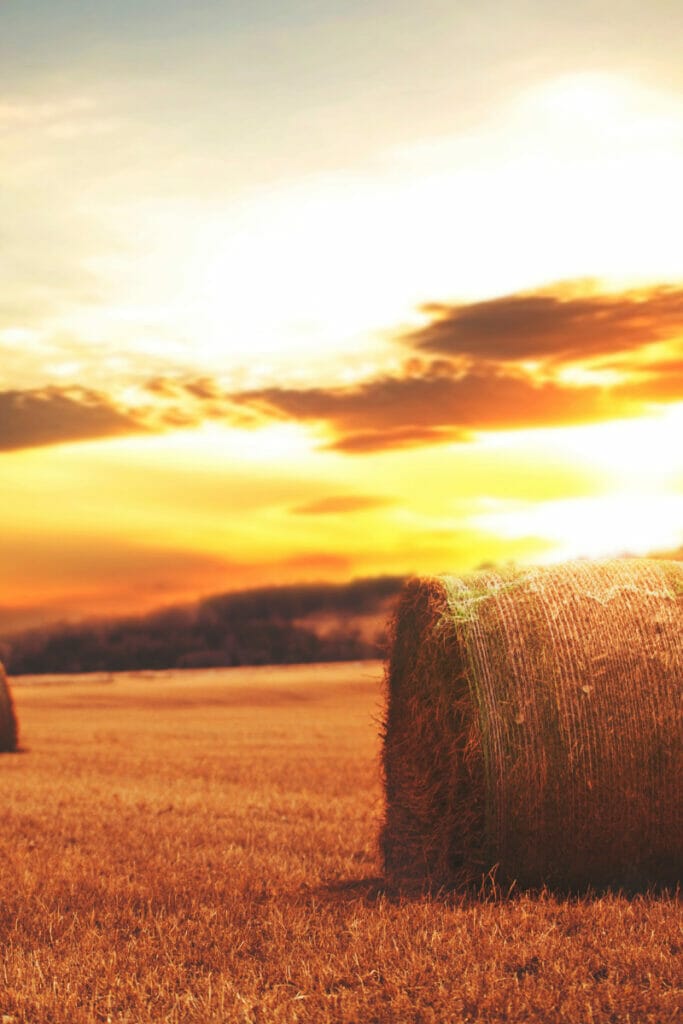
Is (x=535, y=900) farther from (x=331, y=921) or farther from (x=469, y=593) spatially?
(x=469, y=593)

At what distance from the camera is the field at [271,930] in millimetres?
6082

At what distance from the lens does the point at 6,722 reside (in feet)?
73.0

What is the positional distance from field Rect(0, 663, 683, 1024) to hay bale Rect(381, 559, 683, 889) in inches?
14.0

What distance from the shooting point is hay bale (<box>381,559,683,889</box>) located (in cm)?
827

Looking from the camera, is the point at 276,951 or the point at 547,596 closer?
the point at 276,951

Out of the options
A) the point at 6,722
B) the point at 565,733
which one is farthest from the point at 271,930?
the point at 6,722

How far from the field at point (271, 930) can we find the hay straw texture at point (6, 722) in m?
7.69

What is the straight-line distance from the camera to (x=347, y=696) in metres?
46.2

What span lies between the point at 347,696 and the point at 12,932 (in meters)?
39.1

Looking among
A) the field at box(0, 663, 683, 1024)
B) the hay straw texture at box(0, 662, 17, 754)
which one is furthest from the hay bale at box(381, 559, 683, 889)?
the hay straw texture at box(0, 662, 17, 754)

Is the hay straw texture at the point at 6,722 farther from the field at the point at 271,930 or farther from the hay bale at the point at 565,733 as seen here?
the hay bale at the point at 565,733

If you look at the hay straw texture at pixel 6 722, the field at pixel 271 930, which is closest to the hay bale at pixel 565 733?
the field at pixel 271 930

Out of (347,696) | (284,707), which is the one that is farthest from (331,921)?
(347,696)

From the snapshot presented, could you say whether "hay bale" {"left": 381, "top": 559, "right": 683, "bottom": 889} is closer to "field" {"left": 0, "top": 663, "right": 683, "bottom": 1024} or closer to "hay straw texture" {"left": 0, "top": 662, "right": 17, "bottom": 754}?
"field" {"left": 0, "top": 663, "right": 683, "bottom": 1024}
